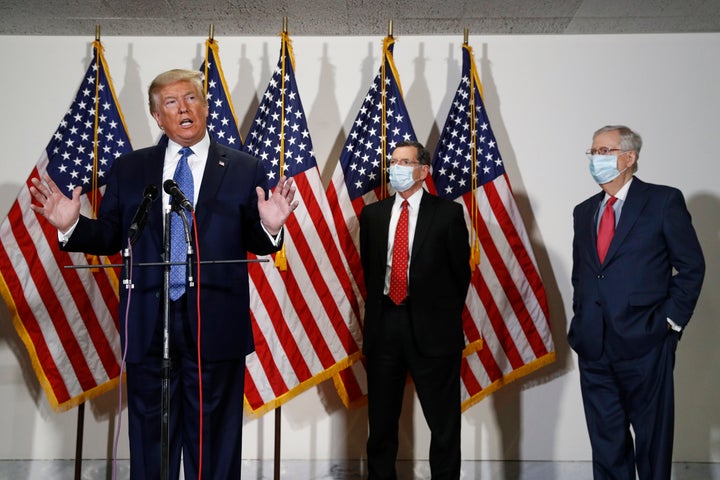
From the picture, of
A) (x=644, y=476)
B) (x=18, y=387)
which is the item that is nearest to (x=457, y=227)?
(x=644, y=476)

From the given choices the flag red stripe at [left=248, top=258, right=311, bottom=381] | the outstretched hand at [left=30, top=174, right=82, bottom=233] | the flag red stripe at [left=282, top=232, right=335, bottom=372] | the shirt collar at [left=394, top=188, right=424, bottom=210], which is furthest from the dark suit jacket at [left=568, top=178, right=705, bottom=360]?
the outstretched hand at [left=30, top=174, right=82, bottom=233]

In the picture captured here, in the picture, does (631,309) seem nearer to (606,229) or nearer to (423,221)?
(606,229)

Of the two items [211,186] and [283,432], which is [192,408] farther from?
[283,432]

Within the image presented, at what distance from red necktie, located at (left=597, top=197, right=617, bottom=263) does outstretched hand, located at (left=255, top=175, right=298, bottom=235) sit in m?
1.52

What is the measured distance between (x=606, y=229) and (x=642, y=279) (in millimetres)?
282

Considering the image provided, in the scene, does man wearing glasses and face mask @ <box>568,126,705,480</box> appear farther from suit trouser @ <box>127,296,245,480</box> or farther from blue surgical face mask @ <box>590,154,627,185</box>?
suit trouser @ <box>127,296,245,480</box>

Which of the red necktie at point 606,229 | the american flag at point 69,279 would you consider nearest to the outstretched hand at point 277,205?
the red necktie at point 606,229

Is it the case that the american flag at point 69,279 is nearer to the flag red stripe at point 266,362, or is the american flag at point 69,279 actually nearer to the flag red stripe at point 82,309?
the flag red stripe at point 82,309

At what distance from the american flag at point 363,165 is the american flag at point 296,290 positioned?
8 cm

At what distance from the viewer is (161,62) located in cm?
414

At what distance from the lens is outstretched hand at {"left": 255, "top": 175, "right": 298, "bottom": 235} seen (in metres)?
2.13

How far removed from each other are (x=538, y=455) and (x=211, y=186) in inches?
108

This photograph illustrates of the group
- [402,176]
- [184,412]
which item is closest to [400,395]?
[402,176]

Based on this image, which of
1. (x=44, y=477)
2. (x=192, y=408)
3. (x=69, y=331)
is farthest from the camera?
(x=44, y=477)
